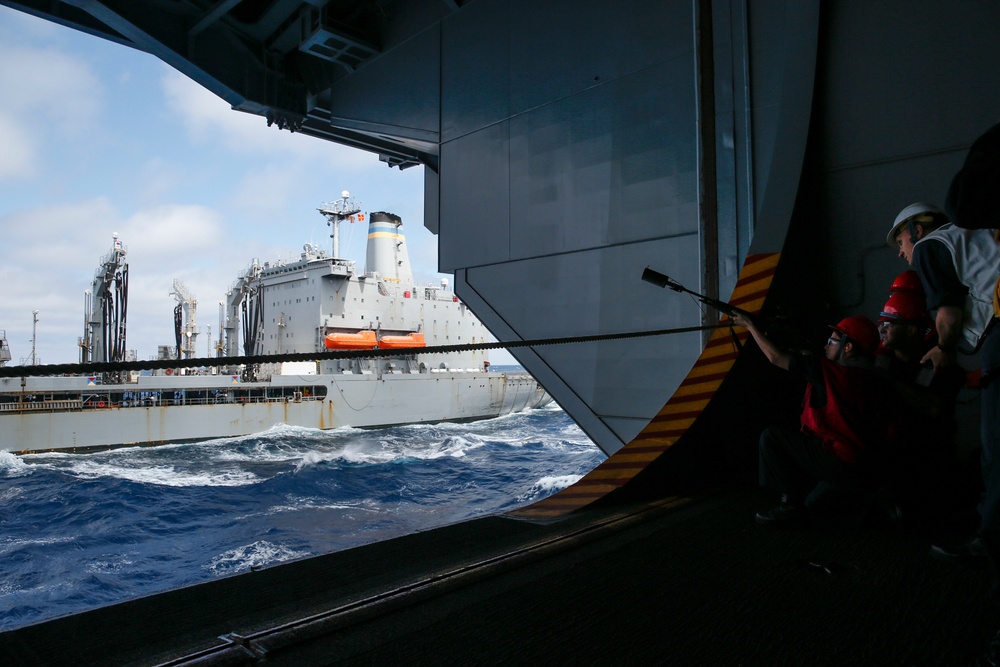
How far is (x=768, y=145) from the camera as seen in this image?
3945 millimetres

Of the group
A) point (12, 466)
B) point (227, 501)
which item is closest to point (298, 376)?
point (12, 466)

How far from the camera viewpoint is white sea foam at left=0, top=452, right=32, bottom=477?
13.9 metres

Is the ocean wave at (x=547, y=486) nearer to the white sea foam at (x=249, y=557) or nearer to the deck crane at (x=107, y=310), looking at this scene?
the white sea foam at (x=249, y=557)

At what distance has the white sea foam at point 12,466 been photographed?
1387cm

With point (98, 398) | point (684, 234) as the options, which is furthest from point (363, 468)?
point (684, 234)

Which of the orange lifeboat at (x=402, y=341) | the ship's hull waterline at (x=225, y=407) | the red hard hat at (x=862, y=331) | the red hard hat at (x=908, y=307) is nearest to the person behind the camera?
the red hard hat at (x=908, y=307)

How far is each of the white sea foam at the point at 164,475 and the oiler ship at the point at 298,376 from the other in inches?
92.1

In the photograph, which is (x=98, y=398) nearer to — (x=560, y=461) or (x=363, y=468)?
(x=363, y=468)

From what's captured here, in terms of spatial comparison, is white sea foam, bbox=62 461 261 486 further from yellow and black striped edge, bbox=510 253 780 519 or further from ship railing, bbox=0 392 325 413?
yellow and black striped edge, bbox=510 253 780 519

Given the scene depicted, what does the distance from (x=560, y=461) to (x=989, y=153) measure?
609 inches

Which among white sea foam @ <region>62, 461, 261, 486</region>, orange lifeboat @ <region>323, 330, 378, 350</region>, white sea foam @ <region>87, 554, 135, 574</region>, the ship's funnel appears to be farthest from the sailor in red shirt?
the ship's funnel

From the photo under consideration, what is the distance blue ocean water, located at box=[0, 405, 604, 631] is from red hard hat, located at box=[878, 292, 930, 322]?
146 inches

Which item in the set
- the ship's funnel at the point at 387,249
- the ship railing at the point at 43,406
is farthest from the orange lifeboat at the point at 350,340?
the ship railing at the point at 43,406

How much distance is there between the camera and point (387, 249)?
2495 centimetres
